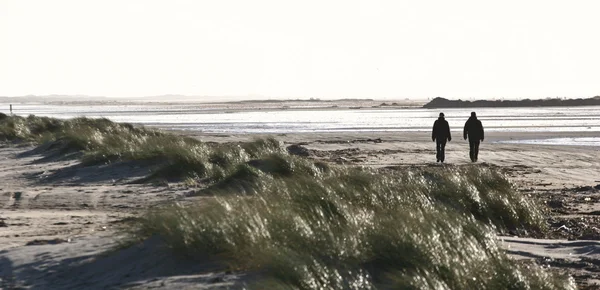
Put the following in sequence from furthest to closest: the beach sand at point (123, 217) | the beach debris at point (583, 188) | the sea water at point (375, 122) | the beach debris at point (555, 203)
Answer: the sea water at point (375, 122), the beach debris at point (583, 188), the beach debris at point (555, 203), the beach sand at point (123, 217)

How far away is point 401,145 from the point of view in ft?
103

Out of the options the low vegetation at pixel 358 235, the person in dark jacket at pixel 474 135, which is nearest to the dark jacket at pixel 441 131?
the person in dark jacket at pixel 474 135

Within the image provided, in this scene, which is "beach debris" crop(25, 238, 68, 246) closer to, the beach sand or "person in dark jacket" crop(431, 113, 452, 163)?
the beach sand

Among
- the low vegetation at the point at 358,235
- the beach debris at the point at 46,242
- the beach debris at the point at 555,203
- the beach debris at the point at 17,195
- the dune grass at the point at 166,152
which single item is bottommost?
the beach debris at the point at 17,195

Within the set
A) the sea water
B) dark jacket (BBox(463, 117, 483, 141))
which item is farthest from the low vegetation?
the sea water

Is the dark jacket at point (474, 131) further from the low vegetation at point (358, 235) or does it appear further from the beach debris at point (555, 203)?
the low vegetation at point (358, 235)

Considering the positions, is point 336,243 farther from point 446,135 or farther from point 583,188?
point 446,135

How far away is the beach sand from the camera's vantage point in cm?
713

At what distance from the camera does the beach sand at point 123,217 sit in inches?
281

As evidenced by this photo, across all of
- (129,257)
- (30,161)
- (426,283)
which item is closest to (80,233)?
(129,257)

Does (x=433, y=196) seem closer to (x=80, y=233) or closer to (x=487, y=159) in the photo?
(x=80, y=233)

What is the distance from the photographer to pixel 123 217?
11.1m

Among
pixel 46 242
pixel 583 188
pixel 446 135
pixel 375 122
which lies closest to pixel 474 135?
pixel 446 135

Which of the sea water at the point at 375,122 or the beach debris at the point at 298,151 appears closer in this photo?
the beach debris at the point at 298,151
